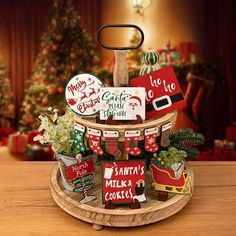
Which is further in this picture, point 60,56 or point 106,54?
point 106,54

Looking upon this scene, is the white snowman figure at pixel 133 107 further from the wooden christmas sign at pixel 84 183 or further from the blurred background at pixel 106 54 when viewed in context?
the blurred background at pixel 106 54

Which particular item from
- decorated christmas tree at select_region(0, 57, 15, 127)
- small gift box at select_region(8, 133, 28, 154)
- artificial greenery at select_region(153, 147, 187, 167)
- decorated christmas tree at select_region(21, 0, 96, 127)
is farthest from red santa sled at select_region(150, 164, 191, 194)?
decorated christmas tree at select_region(0, 57, 15, 127)

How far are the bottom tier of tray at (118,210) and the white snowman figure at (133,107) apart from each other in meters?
0.23

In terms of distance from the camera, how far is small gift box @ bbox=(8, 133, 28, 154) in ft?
17.9

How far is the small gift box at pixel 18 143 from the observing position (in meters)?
5.47

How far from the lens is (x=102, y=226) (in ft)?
2.97

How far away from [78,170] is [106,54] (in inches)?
Answer: 237

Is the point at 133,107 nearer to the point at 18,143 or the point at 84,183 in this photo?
the point at 84,183

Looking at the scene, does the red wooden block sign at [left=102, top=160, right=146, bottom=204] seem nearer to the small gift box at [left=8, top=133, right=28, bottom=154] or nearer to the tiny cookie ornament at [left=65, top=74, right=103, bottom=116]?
the tiny cookie ornament at [left=65, top=74, right=103, bottom=116]

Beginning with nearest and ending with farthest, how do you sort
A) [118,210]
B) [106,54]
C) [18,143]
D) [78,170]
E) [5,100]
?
1. [118,210]
2. [78,170]
3. [18,143]
4. [5,100]
5. [106,54]

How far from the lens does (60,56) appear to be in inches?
218

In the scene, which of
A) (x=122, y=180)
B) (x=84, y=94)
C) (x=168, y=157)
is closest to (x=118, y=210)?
(x=122, y=180)

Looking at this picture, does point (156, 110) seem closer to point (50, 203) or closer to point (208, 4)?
point (50, 203)

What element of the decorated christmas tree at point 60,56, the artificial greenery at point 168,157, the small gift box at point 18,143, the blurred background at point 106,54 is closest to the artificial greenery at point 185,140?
the artificial greenery at point 168,157
